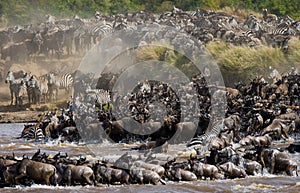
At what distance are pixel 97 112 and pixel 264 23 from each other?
64.5 ft

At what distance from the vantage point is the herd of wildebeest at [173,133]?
11.1 metres

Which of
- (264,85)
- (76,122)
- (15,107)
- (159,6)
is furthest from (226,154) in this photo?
(159,6)

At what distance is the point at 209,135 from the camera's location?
1559 centimetres

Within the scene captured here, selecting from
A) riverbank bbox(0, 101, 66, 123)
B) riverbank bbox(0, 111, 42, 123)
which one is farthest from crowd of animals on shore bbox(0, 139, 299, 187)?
riverbank bbox(0, 101, 66, 123)

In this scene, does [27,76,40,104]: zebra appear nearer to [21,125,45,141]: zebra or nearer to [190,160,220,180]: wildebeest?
[21,125,45,141]: zebra

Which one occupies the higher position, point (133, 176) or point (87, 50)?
point (87, 50)

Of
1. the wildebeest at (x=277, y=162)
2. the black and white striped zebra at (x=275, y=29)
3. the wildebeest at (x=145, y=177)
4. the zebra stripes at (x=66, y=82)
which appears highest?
the black and white striped zebra at (x=275, y=29)

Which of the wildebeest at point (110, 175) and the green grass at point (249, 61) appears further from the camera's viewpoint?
the green grass at point (249, 61)

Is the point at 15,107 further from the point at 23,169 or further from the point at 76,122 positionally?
the point at 23,169

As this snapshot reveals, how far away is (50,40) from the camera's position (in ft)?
116

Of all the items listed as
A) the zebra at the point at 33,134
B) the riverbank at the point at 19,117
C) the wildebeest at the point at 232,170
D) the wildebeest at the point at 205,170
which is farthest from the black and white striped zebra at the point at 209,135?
the riverbank at the point at 19,117

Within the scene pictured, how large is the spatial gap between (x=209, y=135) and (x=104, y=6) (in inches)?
1255

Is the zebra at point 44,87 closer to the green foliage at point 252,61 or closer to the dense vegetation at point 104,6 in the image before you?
the green foliage at point 252,61

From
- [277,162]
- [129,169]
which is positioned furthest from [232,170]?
[129,169]
